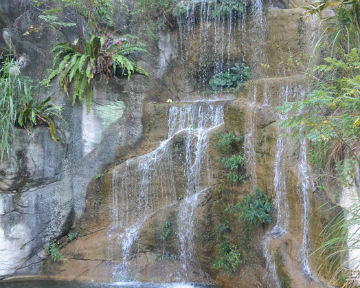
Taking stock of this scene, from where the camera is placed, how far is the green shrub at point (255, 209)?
4875 mm

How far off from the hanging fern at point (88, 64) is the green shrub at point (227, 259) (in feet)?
12.9

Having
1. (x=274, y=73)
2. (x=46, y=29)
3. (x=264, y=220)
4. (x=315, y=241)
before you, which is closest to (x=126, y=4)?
(x=46, y=29)

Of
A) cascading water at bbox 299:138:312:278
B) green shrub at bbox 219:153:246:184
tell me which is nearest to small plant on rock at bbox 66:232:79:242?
green shrub at bbox 219:153:246:184

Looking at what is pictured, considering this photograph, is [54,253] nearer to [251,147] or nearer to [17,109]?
[17,109]

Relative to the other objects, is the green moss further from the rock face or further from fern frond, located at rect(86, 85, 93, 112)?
fern frond, located at rect(86, 85, 93, 112)

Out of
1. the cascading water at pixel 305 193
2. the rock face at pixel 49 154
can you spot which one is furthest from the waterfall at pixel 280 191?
the rock face at pixel 49 154

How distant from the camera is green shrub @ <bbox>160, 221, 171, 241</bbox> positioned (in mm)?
6086

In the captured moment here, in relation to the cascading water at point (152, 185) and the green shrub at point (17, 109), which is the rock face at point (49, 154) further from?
the cascading water at point (152, 185)

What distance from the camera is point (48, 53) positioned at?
25.1ft

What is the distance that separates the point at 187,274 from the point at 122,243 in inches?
53.2

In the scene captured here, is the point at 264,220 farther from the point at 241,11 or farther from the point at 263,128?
the point at 241,11

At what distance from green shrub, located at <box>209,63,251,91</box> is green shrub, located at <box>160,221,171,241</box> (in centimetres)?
419

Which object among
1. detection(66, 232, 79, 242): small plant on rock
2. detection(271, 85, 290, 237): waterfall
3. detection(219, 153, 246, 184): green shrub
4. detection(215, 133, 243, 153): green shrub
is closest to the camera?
detection(271, 85, 290, 237): waterfall

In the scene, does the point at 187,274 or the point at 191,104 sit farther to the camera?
the point at 191,104
